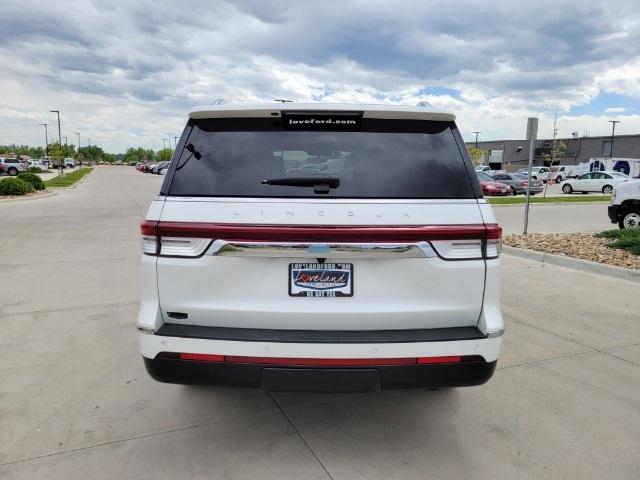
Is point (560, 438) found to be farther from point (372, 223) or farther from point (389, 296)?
point (372, 223)

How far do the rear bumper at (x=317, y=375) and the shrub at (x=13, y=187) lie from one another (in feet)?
73.1

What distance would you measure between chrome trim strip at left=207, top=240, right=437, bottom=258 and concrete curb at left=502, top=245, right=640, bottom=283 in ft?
20.3

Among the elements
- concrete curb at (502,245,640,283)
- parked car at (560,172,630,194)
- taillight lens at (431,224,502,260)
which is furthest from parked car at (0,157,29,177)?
taillight lens at (431,224,502,260)

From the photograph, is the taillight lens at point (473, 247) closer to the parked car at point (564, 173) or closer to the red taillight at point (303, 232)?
the red taillight at point (303, 232)

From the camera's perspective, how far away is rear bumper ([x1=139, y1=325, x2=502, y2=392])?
2.46 meters

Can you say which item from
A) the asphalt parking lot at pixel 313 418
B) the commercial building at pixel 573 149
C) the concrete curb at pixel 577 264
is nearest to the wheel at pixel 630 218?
the concrete curb at pixel 577 264

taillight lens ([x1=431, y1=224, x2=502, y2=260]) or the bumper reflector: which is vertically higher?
taillight lens ([x1=431, y1=224, x2=502, y2=260])

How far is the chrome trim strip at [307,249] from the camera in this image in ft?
8.08

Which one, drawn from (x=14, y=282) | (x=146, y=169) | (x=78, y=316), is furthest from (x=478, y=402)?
(x=146, y=169)

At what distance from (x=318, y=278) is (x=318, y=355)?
1.27 feet

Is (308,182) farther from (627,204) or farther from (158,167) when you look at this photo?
(158,167)

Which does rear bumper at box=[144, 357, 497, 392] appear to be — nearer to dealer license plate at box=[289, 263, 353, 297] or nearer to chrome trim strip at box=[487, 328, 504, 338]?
chrome trim strip at box=[487, 328, 504, 338]

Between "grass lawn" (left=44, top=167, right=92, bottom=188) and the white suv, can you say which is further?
"grass lawn" (left=44, top=167, right=92, bottom=188)

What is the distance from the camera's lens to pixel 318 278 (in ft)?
8.31
